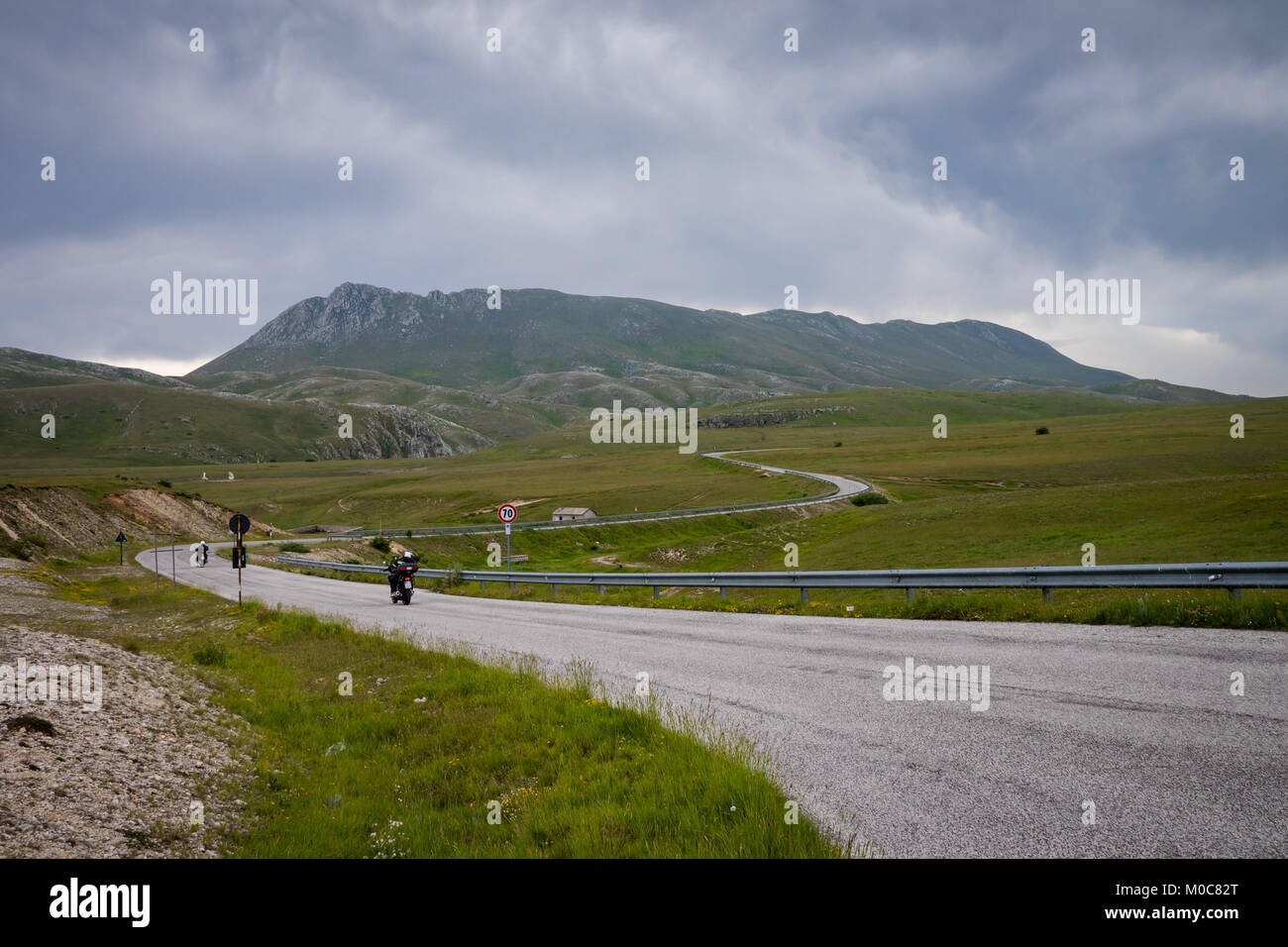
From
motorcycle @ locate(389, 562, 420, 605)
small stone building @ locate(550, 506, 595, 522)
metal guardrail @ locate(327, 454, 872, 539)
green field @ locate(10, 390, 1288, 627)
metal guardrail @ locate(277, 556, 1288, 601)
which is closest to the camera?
metal guardrail @ locate(277, 556, 1288, 601)

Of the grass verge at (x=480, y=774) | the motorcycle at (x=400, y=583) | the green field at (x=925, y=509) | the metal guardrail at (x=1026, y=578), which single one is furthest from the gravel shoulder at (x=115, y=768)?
the motorcycle at (x=400, y=583)

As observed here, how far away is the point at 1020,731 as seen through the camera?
679 cm

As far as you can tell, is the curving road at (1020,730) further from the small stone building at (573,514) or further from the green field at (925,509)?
the small stone building at (573,514)

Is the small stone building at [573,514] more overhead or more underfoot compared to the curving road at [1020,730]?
more underfoot

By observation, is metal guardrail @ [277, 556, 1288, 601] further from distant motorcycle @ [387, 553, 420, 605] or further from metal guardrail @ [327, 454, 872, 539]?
metal guardrail @ [327, 454, 872, 539]

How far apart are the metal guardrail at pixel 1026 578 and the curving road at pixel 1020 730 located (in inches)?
83.9

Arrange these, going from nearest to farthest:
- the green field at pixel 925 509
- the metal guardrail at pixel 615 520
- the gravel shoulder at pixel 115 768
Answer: the gravel shoulder at pixel 115 768, the green field at pixel 925 509, the metal guardrail at pixel 615 520

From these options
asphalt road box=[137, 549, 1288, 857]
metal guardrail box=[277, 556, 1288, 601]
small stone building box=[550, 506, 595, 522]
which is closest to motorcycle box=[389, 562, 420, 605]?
metal guardrail box=[277, 556, 1288, 601]

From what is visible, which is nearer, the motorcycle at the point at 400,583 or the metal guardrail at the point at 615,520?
the motorcycle at the point at 400,583

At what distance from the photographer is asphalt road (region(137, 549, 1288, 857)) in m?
4.79

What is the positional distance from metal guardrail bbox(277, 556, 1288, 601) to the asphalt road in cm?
229

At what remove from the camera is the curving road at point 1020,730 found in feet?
15.7

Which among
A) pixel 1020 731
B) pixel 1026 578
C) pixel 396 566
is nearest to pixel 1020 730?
pixel 1020 731

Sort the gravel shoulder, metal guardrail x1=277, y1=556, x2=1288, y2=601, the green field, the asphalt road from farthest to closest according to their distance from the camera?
1. the green field
2. metal guardrail x1=277, y1=556, x2=1288, y2=601
3. the gravel shoulder
4. the asphalt road
